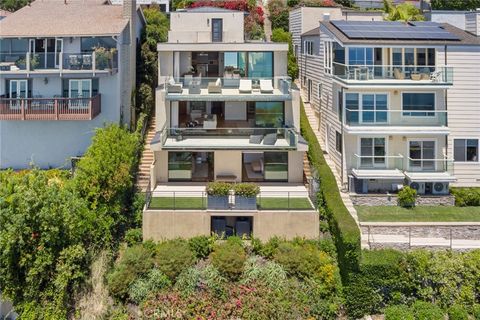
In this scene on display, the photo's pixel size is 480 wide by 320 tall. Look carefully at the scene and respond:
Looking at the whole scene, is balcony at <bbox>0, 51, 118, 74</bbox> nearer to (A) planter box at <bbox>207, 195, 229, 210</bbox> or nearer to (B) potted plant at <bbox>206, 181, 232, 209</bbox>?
(B) potted plant at <bbox>206, 181, 232, 209</bbox>

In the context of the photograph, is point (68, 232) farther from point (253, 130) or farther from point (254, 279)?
point (253, 130)

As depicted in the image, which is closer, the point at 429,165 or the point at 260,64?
the point at 429,165

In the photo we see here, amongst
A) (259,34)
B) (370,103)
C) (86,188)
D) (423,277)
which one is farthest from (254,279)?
(259,34)

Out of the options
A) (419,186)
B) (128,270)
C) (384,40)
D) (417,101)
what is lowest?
(128,270)

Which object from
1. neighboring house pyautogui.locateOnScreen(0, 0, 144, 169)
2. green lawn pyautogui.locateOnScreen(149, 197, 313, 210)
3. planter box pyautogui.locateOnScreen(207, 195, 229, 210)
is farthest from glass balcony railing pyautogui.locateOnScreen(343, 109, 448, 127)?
neighboring house pyautogui.locateOnScreen(0, 0, 144, 169)

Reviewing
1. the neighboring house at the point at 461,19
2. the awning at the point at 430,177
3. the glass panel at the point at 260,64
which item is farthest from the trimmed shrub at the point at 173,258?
the neighboring house at the point at 461,19

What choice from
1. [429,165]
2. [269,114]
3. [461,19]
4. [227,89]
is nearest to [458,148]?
[429,165]

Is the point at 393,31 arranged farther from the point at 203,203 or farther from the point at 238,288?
the point at 238,288

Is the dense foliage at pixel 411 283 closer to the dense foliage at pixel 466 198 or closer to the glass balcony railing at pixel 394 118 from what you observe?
the dense foliage at pixel 466 198
